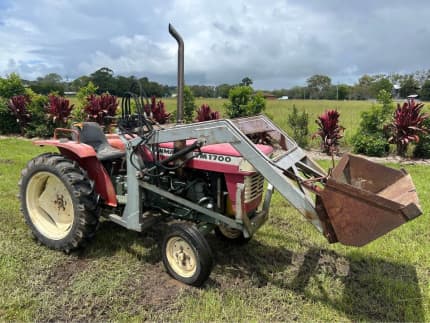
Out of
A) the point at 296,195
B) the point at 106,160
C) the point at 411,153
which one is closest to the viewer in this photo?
the point at 296,195

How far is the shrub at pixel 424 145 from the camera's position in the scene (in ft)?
26.2

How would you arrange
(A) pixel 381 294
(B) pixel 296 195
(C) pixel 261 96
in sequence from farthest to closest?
(C) pixel 261 96, (A) pixel 381 294, (B) pixel 296 195

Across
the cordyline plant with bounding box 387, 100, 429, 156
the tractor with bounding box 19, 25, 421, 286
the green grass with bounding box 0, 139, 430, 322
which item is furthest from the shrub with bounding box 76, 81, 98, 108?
the cordyline plant with bounding box 387, 100, 429, 156

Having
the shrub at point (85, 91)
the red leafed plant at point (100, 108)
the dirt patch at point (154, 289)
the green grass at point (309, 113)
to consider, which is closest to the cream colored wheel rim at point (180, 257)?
the dirt patch at point (154, 289)

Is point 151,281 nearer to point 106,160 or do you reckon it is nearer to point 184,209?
point 184,209

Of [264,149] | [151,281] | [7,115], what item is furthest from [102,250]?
[7,115]

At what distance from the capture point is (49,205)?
3727 millimetres

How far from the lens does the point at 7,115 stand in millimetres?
11312

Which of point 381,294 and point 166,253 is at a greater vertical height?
point 166,253

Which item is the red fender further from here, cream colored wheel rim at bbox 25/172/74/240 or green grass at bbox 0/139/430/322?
green grass at bbox 0/139/430/322

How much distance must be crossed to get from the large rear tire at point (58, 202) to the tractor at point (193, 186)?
10mm

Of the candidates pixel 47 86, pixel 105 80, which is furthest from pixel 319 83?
pixel 105 80

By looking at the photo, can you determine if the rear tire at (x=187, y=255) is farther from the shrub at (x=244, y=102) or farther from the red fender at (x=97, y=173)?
the shrub at (x=244, y=102)

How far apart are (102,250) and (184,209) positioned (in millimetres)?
976
